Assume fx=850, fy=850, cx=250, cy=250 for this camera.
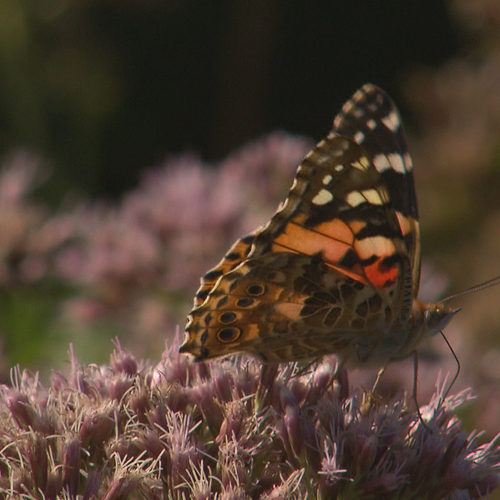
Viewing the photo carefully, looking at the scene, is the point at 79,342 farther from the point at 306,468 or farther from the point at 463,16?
the point at 463,16

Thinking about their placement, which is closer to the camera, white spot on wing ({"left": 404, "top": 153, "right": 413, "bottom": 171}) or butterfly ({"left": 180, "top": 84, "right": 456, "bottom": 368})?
butterfly ({"left": 180, "top": 84, "right": 456, "bottom": 368})

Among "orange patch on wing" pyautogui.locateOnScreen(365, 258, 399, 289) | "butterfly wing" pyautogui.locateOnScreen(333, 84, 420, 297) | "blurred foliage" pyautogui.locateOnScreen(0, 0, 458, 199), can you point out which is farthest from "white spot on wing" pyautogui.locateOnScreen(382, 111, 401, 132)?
"blurred foliage" pyautogui.locateOnScreen(0, 0, 458, 199)

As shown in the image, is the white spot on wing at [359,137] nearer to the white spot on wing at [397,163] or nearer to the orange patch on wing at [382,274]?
the white spot on wing at [397,163]

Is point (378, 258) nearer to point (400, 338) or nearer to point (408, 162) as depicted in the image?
point (400, 338)

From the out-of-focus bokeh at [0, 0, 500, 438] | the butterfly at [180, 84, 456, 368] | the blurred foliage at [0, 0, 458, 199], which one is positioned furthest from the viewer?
the blurred foliage at [0, 0, 458, 199]

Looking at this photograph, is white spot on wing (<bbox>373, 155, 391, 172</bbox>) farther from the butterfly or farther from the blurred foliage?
the blurred foliage

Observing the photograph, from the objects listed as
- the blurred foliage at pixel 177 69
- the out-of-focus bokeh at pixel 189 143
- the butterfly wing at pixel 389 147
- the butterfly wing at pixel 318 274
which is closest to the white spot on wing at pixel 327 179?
the butterfly wing at pixel 318 274

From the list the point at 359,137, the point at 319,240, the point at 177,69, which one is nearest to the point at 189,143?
the point at 177,69

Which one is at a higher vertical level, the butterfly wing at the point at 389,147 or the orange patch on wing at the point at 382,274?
the butterfly wing at the point at 389,147
